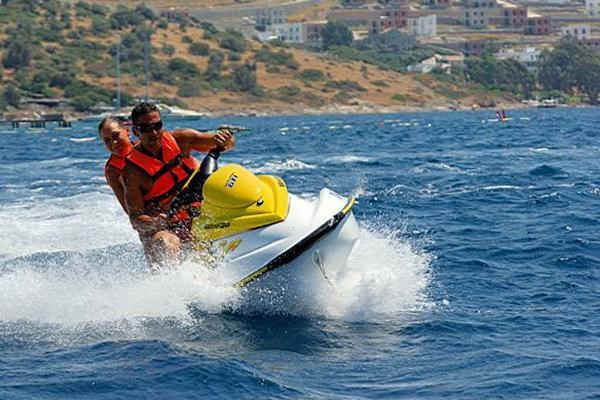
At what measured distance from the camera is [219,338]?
8.51 m

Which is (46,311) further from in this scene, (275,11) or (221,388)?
(275,11)

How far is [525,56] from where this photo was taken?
152875mm

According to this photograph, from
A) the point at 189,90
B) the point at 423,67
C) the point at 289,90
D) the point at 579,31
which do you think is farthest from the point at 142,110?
the point at 579,31

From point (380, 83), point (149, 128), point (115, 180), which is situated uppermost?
point (149, 128)

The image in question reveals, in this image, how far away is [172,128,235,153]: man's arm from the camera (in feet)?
30.2

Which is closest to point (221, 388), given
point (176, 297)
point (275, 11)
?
point (176, 297)

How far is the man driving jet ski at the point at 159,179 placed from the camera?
8984 mm

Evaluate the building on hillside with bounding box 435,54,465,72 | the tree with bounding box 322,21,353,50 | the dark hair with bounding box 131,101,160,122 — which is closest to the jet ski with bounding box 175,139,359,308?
the dark hair with bounding box 131,101,160,122

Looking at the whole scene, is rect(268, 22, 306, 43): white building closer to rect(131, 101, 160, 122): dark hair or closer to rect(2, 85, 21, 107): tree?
rect(2, 85, 21, 107): tree

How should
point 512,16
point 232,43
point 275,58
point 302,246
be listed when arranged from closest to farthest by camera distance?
1. point 302,246
2. point 275,58
3. point 232,43
4. point 512,16

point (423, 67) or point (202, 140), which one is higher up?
point (202, 140)

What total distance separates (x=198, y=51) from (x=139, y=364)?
118 meters

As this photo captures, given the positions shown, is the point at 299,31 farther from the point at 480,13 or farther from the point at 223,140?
the point at 223,140

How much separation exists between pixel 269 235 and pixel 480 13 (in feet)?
607
